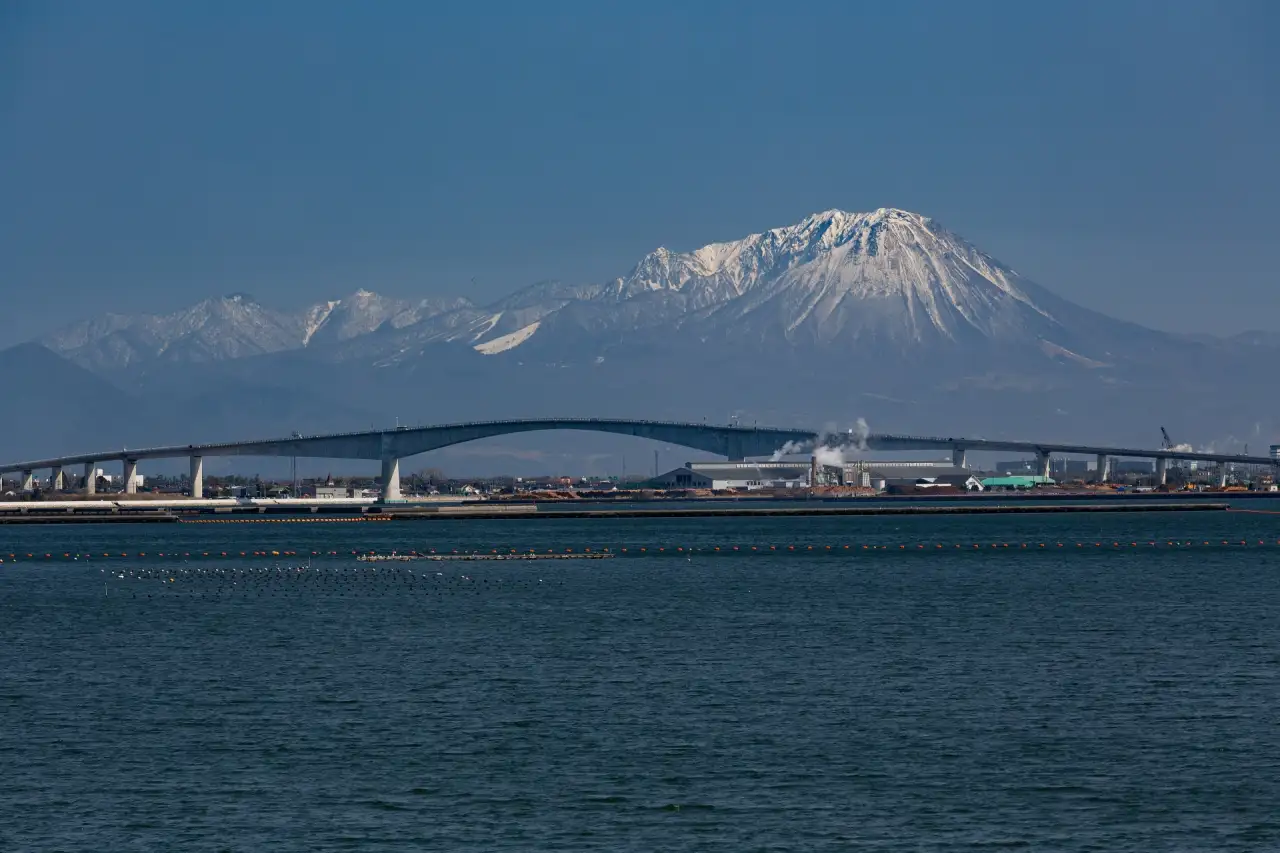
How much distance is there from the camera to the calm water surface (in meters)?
24.0

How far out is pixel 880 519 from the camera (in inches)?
5389

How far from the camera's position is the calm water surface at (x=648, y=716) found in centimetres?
2400

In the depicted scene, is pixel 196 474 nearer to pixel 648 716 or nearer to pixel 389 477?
pixel 389 477

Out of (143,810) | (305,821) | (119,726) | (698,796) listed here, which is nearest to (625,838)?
(698,796)

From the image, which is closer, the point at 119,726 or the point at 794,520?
the point at 119,726

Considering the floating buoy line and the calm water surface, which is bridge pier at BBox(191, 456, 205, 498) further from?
Result: the calm water surface

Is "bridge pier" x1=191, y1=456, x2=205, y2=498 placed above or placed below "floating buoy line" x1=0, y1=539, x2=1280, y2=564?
above

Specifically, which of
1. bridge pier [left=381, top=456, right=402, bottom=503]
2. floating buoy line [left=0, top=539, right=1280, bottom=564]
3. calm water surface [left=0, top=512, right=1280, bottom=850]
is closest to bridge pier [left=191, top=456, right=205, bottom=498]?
bridge pier [left=381, top=456, right=402, bottom=503]

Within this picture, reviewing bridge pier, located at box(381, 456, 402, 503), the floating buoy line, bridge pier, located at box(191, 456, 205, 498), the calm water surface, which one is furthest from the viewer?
bridge pier, located at box(381, 456, 402, 503)

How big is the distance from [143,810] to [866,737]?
445 inches

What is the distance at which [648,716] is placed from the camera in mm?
31938

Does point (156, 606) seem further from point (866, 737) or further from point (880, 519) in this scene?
point (880, 519)

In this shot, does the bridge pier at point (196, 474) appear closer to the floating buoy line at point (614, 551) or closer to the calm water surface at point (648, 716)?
the floating buoy line at point (614, 551)

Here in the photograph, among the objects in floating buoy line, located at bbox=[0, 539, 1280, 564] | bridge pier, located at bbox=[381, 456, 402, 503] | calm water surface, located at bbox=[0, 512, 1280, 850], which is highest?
bridge pier, located at bbox=[381, 456, 402, 503]
